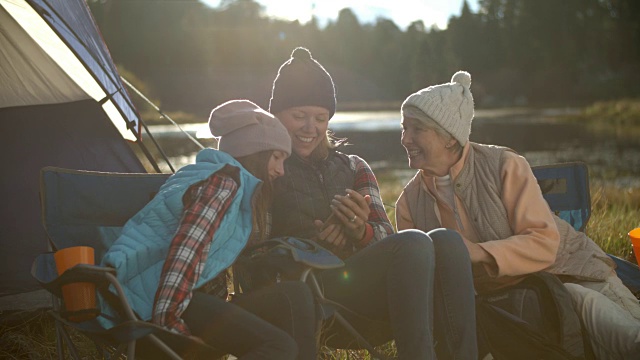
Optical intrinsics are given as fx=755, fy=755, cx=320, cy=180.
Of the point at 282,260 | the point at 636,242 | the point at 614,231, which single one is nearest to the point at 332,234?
the point at 282,260

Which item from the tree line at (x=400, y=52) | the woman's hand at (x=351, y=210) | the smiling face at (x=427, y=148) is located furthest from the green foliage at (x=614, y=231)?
the tree line at (x=400, y=52)

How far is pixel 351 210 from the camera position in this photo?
2.37 meters

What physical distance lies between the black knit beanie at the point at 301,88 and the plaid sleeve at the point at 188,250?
0.84 meters

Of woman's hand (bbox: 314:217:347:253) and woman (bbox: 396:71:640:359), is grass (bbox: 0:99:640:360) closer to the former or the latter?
woman's hand (bbox: 314:217:347:253)

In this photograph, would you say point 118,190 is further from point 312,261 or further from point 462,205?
point 462,205

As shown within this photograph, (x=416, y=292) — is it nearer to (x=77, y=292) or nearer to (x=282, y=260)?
(x=282, y=260)

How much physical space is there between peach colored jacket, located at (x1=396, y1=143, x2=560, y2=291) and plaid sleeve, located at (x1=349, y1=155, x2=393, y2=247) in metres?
0.20

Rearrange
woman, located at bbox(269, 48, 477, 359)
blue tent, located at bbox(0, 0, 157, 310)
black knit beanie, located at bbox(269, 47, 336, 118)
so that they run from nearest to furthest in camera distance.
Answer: woman, located at bbox(269, 48, 477, 359) → black knit beanie, located at bbox(269, 47, 336, 118) → blue tent, located at bbox(0, 0, 157, 310)

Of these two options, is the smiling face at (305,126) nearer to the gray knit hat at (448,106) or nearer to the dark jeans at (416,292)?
the gray knit hat at (448,106)

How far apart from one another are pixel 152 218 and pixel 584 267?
4.80ft

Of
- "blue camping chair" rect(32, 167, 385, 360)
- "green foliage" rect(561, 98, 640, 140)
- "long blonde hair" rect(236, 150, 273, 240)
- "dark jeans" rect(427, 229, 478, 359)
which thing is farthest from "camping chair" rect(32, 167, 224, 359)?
"green foliage" rect(561, 98, 640, 140)

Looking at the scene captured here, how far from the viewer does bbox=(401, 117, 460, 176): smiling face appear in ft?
8.52

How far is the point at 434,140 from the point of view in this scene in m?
2.60

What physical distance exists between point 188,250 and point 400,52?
60.3 meters
